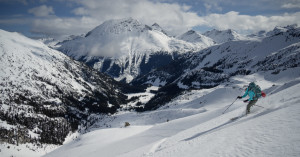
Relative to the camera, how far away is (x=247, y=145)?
33.7ft

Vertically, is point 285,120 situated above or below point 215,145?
above

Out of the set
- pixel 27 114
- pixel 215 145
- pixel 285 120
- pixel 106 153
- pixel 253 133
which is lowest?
pixel 27 114

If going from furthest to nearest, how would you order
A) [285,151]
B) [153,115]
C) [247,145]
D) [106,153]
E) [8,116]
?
[8,116], [153,115], [106,153], [247,145], [285,151]

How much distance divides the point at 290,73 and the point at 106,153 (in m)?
175

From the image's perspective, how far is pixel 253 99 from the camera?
18344 millimetres

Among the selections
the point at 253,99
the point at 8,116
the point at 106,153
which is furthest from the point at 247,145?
the point at 8,116

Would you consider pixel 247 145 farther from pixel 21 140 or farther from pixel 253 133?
pixel 21 140

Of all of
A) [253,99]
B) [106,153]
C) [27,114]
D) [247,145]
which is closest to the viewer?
[247,145]

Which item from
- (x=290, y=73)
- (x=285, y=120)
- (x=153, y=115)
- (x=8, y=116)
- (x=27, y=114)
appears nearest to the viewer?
(x=285, y=120)

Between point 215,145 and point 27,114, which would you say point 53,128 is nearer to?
point 27,114

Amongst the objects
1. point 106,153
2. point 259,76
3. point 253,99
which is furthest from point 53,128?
point 259,76

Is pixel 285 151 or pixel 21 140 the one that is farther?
pixel 21 140

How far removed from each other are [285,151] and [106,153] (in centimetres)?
2536

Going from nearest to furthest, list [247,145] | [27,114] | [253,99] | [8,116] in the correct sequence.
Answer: [247,145]
[253,99]
[8,116]
[27,114]
